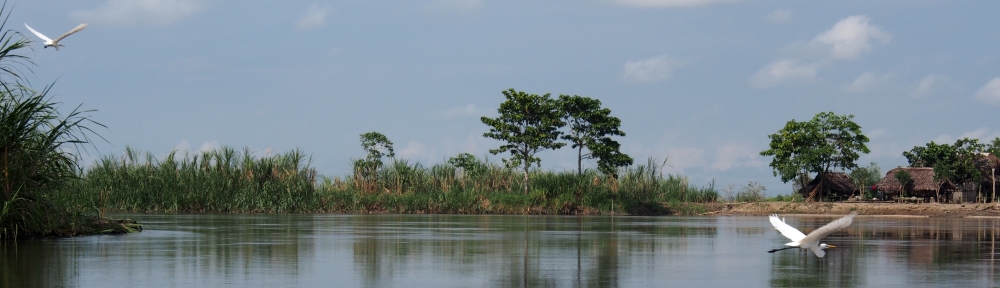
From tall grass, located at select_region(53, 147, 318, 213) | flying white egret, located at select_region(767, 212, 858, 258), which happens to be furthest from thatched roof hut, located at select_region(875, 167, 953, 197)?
flying white egret, located at select_region(767, 212, 858, 258)

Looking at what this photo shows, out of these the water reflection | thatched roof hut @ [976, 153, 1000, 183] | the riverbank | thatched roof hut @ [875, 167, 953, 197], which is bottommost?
the riverbank

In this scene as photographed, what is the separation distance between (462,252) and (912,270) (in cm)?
554

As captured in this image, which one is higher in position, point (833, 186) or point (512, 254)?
point (833, 186)

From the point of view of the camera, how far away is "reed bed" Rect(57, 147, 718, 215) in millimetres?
32344

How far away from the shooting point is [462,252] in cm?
1316

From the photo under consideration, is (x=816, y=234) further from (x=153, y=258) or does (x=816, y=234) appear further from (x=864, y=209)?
(x=864, y=209)

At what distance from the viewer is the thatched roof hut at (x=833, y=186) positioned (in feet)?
172

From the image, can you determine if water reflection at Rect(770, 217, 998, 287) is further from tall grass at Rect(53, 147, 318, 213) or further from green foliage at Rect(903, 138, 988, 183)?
green foliage at Rect(903, 138, 988, 183)

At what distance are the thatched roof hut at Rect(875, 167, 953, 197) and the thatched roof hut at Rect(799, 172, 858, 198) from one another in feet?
5.80

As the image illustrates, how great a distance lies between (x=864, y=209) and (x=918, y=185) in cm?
940

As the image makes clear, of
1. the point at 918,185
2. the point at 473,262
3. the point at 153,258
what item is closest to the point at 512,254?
the point at 473,262

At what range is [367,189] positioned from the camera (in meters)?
38.4

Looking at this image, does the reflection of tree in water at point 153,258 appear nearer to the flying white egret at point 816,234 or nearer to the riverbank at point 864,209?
the flying white egret at point 816,234

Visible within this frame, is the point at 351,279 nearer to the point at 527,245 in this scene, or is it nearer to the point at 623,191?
the point at 527,245
